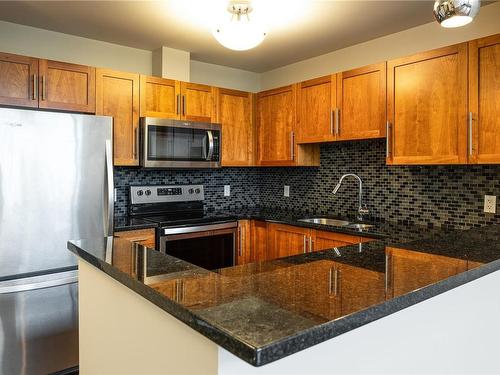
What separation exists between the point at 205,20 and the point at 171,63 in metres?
0.76

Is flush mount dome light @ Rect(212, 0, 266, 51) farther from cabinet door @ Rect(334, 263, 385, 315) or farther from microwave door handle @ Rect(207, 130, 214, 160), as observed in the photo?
cabinet door @ Rect(334, 263, 385, 315)

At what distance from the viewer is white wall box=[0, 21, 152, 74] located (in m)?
2.84

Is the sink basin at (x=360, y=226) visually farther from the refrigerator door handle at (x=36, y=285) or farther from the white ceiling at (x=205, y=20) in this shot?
the refrigerator door handle at (x=36, y=285)

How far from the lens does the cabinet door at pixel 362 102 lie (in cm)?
280

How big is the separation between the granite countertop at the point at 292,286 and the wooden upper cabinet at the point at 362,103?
1.50 meters

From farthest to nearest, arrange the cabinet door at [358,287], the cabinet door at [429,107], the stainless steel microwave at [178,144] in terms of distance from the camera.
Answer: the stainless steel microwave at [178,144]
the cabinet door at [429,107]
the cabinet door at [358,287]

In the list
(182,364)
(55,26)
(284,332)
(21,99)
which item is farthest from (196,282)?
(55,26)

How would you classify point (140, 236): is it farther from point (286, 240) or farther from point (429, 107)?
point (429, 107)

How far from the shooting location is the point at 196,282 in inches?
37.3

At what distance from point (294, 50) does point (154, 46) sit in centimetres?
123

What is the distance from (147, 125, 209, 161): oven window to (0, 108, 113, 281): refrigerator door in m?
0.58

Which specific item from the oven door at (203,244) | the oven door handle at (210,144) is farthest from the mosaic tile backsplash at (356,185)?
the oven door at (203,244)

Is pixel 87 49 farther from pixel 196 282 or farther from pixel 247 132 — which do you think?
pixel 196 282

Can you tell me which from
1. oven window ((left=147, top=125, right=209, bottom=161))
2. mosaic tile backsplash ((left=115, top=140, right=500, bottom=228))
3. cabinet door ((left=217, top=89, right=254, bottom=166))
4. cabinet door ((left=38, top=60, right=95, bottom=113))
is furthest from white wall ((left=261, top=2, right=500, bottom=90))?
cabinet door ((left=38, top=60, right=95, bottom=113))
